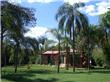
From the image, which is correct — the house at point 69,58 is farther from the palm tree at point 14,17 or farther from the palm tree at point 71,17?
the palm tree at point 14,17

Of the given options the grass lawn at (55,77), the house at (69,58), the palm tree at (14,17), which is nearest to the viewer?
the grass lawn at (55,77)

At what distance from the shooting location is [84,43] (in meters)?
65.4

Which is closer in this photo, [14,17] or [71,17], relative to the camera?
[14,17]

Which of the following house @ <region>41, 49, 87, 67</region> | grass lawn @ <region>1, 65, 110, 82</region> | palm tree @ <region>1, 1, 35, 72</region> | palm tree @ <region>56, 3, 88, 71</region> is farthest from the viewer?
house @ <region>41, 49, 87, 67</region>

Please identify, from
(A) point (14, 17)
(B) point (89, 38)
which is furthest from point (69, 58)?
(A) point (14, 17)

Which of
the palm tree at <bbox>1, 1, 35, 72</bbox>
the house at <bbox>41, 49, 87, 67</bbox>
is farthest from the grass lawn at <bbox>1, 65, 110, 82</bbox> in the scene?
the house at <bbox>41, 49, 87, 67</bbox>

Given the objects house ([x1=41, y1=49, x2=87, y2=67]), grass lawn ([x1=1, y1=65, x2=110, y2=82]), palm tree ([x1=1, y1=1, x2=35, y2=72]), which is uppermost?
palm tree ([x1=1, y1=1, x2=35, y2=72])

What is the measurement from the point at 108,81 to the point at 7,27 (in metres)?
11.4

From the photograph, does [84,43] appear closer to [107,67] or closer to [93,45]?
[93,45]

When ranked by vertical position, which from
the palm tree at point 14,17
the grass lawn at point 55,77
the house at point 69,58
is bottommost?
the grass lawn at point 55,77

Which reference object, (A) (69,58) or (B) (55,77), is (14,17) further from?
(A) (69,58)

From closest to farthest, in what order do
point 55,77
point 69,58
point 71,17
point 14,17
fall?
point 55,77 < point 14,17 < point 71,17 < point 69,58

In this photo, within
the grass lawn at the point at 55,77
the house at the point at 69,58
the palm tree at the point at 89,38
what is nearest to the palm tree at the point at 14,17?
the grass lawn at the point at 55,77

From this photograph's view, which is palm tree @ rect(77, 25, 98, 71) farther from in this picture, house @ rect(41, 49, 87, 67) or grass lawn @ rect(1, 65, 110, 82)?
grass lawn @ rect(1, 65, 110, 82)
